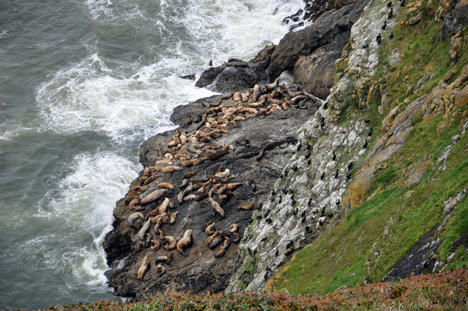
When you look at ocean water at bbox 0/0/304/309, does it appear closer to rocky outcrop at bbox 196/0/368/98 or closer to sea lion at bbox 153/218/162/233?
rocky outcrop at bbox 196/0/368/98

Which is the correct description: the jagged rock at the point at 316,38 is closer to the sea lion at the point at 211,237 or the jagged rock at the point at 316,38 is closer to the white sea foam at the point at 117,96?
the white sea foam at the point at 117,96

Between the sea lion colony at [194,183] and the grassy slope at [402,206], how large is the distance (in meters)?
10.1

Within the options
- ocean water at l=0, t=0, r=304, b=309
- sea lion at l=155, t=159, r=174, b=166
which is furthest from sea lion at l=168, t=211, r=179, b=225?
ocean water at l=0, t=0, r=304, b=309

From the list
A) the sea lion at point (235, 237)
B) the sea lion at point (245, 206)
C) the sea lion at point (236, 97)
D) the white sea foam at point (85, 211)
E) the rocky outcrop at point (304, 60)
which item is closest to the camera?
the sea lion at point (235, 237)

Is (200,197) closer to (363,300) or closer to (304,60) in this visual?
(363,300)

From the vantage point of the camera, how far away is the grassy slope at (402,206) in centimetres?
1332

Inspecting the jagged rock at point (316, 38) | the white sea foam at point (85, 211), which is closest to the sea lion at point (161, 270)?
the white sea foam at point (85, 211)

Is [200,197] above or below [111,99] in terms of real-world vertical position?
below

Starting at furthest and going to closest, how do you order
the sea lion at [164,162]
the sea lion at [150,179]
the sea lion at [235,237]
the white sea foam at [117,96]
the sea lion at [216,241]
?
1. the sea lion at [164,162]
2. the white sea foam at [117,96]
3. the sea lion at [150,179]
4. the sea lion at [216,241]
5. the sea lion at [235,237]

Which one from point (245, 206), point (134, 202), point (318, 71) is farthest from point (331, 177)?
point (318, 71)

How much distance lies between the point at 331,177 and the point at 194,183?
40.6 feet

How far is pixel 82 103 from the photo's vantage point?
45.5 meters

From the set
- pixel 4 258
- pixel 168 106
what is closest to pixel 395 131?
pixel 4 258

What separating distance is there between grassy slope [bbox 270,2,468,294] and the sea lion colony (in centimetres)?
1006
